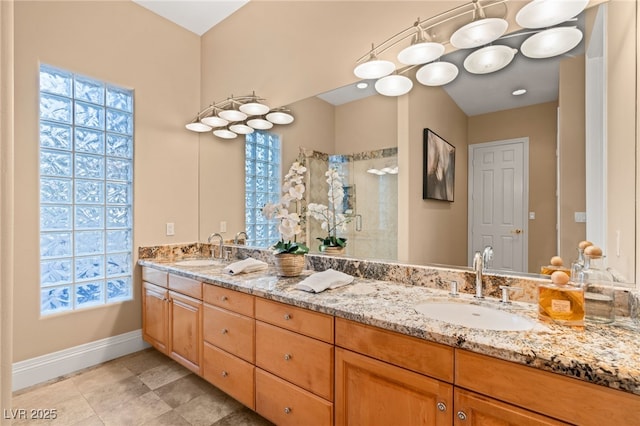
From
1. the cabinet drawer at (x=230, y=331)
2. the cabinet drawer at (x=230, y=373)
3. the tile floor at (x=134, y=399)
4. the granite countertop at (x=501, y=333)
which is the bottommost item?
the tile floor at (x=134, y=399)

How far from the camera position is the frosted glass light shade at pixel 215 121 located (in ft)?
9.33

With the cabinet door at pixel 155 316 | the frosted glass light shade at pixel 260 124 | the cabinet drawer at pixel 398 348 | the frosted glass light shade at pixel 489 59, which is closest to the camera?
the cabinet drawer at pixel 398 348

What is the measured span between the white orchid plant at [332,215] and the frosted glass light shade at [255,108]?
0.84 m

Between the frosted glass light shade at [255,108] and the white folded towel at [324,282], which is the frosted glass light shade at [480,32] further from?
the frosted glass light shade at [255,108]

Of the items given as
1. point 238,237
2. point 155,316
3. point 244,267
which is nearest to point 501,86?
point 244,267

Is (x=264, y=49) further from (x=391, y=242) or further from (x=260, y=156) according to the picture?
(x=391, y=242)

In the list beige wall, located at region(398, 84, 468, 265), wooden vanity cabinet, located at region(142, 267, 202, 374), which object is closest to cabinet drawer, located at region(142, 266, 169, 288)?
wooden vanity cabinet, located at region(142, 267, 202, 374)

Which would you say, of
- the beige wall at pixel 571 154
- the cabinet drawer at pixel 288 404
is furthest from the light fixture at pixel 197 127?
the beige wall at pixel 571 154

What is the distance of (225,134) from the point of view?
2959 mm

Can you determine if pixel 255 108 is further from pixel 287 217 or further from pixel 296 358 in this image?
pixel 296 358

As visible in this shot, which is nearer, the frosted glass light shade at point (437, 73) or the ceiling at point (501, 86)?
the ceiling at point (501, 86)

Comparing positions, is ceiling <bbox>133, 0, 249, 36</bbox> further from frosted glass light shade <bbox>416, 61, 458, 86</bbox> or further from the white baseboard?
the white baseboard

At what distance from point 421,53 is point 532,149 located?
0.74 meters

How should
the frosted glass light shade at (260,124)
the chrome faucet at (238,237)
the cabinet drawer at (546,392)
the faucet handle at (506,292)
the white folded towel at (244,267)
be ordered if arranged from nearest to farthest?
the cabinet drawer at (546,392)
the faucet handle at (506,292)
the white folded towel at (244,267)
the frosted glass light shade at (260,124)
the chrome faucet at (238,237)
